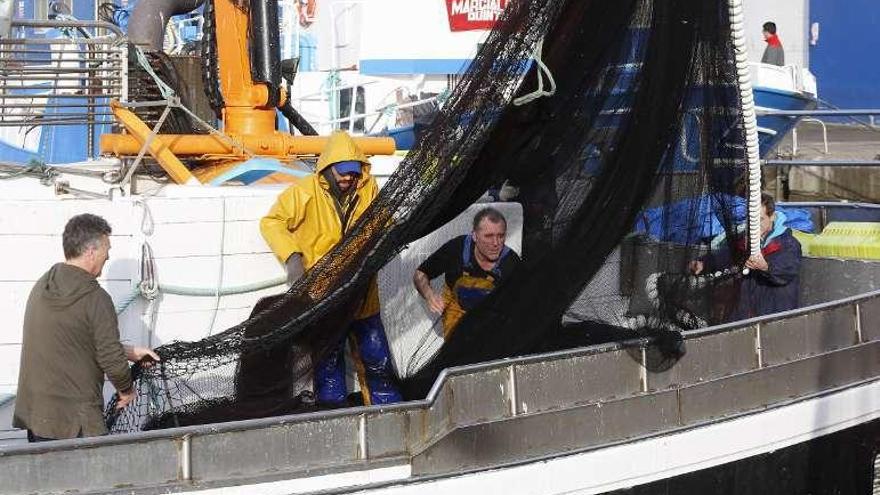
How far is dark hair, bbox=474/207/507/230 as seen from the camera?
5.94 m

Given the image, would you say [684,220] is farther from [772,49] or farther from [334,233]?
[772,49]

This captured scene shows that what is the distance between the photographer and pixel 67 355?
4.85 meters

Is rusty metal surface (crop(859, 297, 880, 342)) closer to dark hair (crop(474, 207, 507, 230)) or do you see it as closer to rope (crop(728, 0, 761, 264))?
rope (crop(728, 0, 761, 264))

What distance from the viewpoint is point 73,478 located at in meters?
4.41

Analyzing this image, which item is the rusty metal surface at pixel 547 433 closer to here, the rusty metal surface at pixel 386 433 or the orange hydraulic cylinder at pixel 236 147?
the rusty metal surface at pixel 386 433

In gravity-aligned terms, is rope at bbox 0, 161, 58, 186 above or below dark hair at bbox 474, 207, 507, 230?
above

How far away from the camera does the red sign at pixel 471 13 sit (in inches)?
712

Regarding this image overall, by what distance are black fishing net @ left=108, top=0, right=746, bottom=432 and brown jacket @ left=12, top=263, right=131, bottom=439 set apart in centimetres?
38

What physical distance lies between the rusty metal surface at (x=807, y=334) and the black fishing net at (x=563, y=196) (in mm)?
340

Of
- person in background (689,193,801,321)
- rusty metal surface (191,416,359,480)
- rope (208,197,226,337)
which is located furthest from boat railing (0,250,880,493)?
rope (208,197,226,337)

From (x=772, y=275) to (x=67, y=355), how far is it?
3.75 metres

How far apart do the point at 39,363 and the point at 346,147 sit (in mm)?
1674

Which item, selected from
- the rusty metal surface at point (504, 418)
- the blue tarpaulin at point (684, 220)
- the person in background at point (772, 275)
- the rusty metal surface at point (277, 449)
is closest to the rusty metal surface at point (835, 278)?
the person in background at point (772, 275)

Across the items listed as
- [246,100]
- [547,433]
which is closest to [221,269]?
[547,433]
